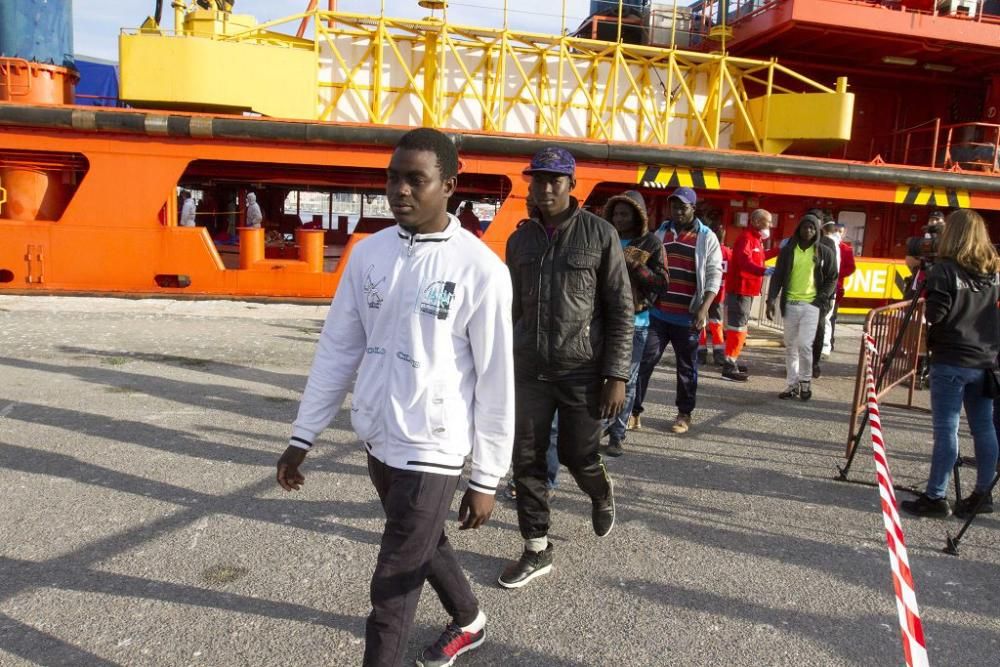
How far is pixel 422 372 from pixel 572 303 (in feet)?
3.90

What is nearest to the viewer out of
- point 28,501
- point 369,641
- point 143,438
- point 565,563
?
point 369,641

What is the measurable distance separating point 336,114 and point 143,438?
8143 millimetres

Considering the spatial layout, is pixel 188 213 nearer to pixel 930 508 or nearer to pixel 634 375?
pixel 634 375

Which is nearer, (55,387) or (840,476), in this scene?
(840,476)

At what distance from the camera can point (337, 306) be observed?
7.61 feet

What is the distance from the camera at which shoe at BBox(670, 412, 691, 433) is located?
18.4 feet

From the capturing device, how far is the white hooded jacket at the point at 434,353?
6.98ft

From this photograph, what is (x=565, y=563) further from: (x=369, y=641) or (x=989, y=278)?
(x=989, y=278)

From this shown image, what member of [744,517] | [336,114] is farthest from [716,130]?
[744,517]

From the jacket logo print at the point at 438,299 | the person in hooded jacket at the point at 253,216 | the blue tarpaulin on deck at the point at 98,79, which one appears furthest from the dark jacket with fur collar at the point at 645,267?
the blue tarpaulin on deck at the point at 98,79

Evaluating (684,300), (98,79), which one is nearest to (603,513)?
(684,300)

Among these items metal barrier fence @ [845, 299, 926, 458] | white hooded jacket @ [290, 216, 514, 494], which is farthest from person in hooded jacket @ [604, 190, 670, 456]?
white hooded jacket @ [290, 216, 514, 494]

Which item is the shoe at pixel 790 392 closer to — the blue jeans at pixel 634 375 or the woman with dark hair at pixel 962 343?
the blue jeans at pixel 634 375

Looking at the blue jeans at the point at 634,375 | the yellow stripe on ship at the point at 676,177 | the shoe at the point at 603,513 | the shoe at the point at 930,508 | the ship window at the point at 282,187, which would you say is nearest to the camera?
the shoe at the point at 603,513
